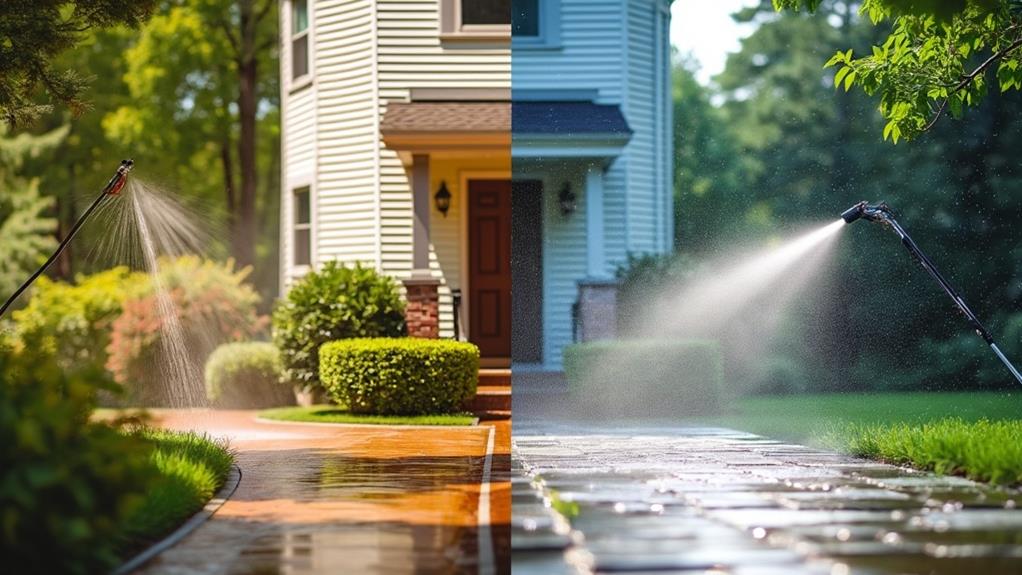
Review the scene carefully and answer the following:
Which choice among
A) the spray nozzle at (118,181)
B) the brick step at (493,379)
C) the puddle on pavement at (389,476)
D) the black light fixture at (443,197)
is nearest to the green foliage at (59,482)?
the puddle on pavement at (389,476)

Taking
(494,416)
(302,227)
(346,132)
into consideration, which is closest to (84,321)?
(302,227)

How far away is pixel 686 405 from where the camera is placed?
12.9 meters

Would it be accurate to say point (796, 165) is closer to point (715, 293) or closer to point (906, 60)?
point (715, 293)

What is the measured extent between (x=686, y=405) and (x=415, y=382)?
361 centimetres

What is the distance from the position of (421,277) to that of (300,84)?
426 cm

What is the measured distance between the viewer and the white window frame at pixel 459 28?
18.1 metres

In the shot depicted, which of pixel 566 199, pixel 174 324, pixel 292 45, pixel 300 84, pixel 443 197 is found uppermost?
pixel 292 45

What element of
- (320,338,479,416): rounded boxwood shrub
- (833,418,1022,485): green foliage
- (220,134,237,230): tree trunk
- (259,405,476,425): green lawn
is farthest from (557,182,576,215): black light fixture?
(220,134,237,230): tree trunk

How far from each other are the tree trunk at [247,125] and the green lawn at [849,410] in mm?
18695

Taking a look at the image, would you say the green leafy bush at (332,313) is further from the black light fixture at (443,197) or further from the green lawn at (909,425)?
the green lawn at (909,425)

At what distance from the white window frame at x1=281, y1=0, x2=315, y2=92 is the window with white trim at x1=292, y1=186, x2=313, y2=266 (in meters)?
1.53

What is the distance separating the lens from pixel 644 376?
12477mm

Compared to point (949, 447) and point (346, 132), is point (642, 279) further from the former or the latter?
point (346, 132)

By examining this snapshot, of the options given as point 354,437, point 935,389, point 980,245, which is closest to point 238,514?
point 354,437
